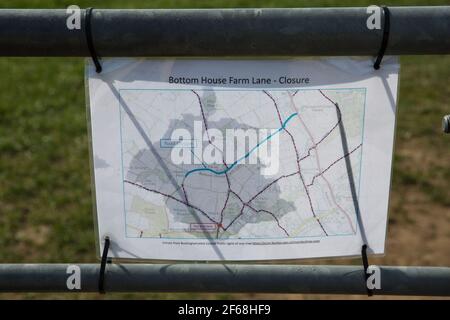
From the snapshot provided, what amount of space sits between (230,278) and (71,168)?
3324 mm

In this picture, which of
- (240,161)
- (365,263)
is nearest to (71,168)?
(240,161)

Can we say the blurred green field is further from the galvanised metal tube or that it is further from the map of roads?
the galvanised metal tube

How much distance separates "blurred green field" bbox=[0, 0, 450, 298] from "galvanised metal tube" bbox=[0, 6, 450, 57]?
2.28m

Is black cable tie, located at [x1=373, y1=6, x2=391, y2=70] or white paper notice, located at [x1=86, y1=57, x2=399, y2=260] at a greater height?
black cable tie, located at [x1=373, y1=6, x2=391, y2=70]

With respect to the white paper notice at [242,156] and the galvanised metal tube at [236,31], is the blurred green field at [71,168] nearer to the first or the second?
the white paper notice at [242,156]

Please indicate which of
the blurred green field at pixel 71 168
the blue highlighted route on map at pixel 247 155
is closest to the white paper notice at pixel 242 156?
the blue highlighted route on map at pixel 247 155

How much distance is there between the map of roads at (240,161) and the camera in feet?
6.56

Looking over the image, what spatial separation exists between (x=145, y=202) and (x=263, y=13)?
71 centimetres

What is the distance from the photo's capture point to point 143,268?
6.56 feet

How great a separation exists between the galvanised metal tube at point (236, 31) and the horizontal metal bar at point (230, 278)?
26.3 inches

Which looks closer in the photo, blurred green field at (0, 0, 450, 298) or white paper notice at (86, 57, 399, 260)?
white paper notice at (86, 57, 399, 260)

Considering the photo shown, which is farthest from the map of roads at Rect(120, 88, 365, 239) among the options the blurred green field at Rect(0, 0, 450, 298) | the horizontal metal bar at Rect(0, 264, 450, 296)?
the blurred green field at Rect(0, 0, 450, 298)

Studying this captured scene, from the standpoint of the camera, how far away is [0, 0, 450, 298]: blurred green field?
13.9ft
